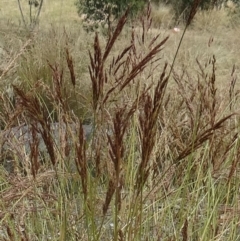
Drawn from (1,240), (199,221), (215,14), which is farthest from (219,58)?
(1,240)

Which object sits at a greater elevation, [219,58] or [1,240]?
[1,240]

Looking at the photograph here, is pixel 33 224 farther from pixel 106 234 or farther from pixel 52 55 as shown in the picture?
pixel 52 55

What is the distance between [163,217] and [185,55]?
5.00m

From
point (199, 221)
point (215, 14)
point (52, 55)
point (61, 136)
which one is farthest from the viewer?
point (215, 14)

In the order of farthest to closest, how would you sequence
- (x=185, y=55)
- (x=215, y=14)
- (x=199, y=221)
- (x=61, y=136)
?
(x=215, y=14) < (x=185, y=55) < (x=199, y=221) < (x=61, y=136)

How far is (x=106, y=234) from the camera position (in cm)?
154

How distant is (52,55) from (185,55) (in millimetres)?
2088

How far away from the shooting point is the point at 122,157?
0.91m

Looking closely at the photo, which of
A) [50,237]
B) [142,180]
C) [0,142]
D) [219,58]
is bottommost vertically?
[219,58]

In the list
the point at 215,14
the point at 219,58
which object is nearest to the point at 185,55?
the point at 219,58

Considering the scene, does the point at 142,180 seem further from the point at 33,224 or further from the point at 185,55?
the point at 185,55

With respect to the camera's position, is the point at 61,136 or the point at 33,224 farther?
the point at 33,224

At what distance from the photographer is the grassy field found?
927 mm

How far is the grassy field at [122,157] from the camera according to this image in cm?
93
